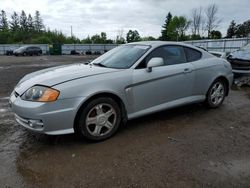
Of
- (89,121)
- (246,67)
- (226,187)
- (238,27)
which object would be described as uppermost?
(238,27)

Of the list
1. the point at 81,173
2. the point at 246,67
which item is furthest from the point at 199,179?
the point at 246,67

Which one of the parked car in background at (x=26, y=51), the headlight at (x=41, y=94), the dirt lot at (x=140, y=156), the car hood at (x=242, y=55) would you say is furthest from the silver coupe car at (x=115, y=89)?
the parked car in background at (x=26, y=51)

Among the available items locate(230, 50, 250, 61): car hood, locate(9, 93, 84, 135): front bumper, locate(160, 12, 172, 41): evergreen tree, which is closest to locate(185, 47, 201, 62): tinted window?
locate(9, 93, 84, 135): front bumper

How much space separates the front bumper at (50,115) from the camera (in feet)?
9.86

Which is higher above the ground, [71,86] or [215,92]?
[71,86]

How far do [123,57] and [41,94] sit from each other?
1.64 meters

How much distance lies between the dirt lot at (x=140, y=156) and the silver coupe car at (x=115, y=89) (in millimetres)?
333

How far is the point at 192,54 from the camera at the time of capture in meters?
4.57

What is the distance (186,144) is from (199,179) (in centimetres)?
87

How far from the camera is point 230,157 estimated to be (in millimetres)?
3053

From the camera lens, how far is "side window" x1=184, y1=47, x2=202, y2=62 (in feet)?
14.7

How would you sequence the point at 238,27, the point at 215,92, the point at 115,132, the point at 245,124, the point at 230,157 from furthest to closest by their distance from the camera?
the point at 238,27
the point at 215,92
the point at 245,124
the point at 115,132
the point at 230,157

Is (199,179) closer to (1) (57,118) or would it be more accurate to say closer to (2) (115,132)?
(2) (115,132)

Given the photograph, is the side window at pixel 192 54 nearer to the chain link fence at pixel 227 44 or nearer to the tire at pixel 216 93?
the tire at pixel 216 93
